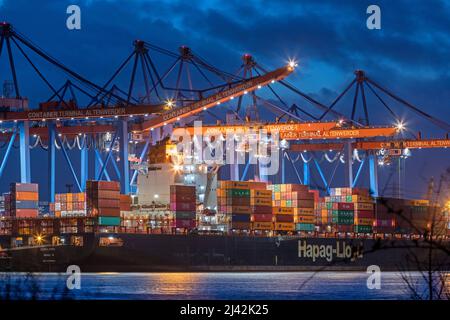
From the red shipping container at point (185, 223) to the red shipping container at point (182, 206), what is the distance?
0.81m

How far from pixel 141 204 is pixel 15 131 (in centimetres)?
1349

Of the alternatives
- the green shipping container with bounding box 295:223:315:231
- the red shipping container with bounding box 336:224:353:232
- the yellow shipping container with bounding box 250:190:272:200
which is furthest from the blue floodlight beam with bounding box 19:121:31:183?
the red shipping container with bounding box 336:224:353:232

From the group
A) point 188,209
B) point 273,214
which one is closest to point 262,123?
point 273,214

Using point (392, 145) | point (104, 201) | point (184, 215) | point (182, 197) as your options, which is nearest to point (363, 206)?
point (392, 145)

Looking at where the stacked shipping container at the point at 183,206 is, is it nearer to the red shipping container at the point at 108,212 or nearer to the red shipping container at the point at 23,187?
the red shipping container at the point at 108,212

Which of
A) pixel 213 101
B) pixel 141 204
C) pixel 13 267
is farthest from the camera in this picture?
pixel 141 204

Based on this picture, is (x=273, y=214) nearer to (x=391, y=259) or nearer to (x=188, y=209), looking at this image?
(x=188, y=209)

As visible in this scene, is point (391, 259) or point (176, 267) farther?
point (391, 259)

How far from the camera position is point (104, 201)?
58594 millimetres

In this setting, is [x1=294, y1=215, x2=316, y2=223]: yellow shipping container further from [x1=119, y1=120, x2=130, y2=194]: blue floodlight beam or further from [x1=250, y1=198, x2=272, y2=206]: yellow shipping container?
[x1=119, y1=120, x2=130, y2=194]: blue floodlight beam

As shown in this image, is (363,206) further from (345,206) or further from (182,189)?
(182,189)

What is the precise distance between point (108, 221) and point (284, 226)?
14941 millimetres

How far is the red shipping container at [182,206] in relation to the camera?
61656mm

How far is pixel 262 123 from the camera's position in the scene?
72.6 meters
